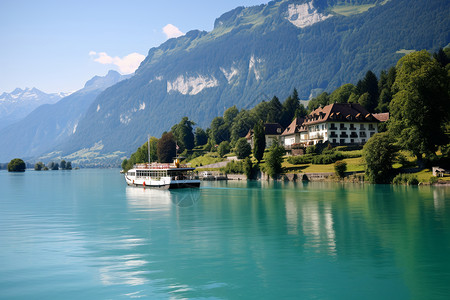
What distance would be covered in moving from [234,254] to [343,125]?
110180 mm

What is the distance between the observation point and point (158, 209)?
187 feet

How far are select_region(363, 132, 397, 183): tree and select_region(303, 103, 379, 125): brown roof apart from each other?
147 feet

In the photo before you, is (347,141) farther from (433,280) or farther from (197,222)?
(433,280)

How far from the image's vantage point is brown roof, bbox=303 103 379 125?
434ft

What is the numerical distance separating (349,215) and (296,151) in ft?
282

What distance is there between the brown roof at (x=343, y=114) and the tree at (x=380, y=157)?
44.8 meters

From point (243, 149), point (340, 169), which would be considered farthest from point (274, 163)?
point (243, 149)

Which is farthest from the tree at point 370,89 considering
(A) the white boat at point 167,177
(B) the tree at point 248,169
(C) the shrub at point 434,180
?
(A) the white boat at point 167,177

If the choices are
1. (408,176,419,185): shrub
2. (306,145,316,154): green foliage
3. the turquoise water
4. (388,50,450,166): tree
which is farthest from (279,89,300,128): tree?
the turquoise water

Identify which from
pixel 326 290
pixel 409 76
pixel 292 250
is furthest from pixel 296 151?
pixel 326 290

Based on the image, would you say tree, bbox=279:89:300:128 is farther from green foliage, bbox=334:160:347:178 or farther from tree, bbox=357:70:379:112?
green foliage, bbox=334:160:347:178

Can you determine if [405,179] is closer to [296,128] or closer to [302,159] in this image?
[302,159]

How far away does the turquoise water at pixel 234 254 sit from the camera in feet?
71.3

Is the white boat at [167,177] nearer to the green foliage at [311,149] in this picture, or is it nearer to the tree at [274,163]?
the tree at [274,163]
